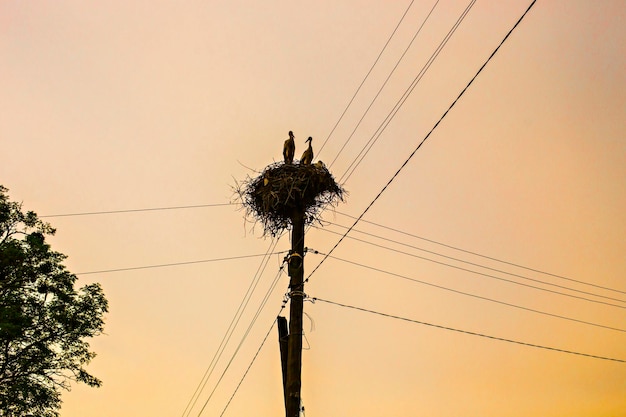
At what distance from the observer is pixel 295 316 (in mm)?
7961

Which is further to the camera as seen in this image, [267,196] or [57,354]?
[57,354]

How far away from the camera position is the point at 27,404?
40.2ft

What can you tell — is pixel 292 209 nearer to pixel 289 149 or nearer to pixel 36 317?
pixel 289 149

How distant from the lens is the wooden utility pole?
24.1 feet

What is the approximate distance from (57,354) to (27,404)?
1276 mm

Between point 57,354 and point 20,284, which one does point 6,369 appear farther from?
point 20,284

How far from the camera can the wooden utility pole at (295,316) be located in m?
7.35

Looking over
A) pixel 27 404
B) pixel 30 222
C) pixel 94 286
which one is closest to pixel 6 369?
pixel 27 404

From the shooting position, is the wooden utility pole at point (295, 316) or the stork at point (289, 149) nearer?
the wooden utility pole at point (295, 316)

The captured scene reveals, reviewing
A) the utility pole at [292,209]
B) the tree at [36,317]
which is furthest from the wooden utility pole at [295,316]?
the tree at [36,317]

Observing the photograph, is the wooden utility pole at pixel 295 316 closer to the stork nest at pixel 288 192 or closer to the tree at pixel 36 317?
the stork nest at pixel 288 192

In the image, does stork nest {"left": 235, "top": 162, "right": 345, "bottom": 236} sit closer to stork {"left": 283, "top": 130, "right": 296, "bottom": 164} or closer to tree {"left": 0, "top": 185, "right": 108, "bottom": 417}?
stork {"left": 283, "top": 130, "right": 296, "bottom": 164}

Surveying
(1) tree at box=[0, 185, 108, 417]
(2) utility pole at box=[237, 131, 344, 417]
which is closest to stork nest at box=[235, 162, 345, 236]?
(2) utility pole at box=[237, 131, 344, 417]

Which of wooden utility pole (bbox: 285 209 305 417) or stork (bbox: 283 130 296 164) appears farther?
stork (bbox: 283 130 296 164)
